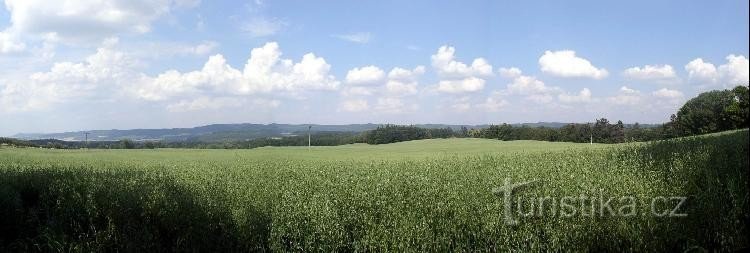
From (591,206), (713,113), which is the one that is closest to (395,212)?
(591,206)

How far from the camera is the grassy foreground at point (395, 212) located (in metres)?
7.30

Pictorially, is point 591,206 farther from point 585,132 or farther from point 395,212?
point 585,132

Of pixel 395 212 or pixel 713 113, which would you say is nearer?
pixel 395 212

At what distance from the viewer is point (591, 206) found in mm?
8156

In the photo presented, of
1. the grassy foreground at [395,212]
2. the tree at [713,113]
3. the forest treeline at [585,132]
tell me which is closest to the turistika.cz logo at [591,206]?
the grassy foreground at [395,212]

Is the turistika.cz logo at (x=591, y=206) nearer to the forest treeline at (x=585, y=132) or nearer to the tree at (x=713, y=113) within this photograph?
the tree at (x=713, y=113)

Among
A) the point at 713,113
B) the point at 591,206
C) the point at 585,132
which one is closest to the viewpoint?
the point at 591,206

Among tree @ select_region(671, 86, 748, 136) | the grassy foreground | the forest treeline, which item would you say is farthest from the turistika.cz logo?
the forest treeline

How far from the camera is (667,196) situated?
8.33m

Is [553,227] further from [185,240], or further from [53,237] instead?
[53,237]

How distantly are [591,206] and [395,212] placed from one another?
3.30 m

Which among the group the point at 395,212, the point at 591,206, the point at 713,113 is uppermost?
the point at 713,113

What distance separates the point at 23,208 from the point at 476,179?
32.1ft

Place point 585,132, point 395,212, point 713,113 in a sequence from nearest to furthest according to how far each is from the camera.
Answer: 1. point 395,212
2. point 713,113
3. point 585,132
